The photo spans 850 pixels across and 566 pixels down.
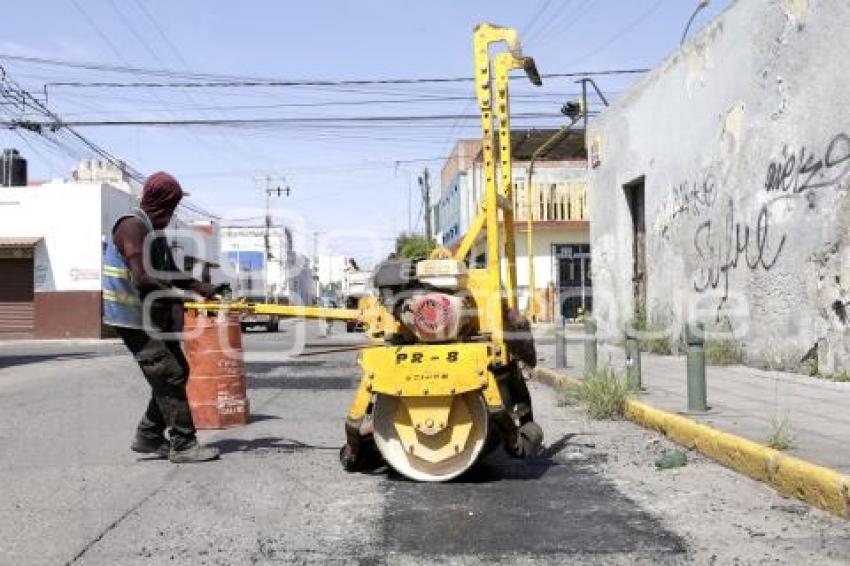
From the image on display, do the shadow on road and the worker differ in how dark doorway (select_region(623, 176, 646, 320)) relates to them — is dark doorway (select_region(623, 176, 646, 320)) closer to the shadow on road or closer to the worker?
the shadow on road

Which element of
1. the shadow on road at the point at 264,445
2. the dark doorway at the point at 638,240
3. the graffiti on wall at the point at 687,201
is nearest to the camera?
the shadow on road at the point at 264,445

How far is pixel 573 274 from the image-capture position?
114ft

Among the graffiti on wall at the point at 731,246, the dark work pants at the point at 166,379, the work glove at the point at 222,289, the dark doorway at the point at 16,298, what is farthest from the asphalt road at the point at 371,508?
the dark doorway at the point at 16,298

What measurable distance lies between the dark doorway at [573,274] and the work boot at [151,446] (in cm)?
2837

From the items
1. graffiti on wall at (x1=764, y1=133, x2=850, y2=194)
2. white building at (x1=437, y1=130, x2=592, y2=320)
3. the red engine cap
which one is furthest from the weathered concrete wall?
white building at (x1=437, y1=130, x2=592, y2=320)

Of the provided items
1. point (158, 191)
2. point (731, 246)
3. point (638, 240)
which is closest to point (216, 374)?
point (158, 191)

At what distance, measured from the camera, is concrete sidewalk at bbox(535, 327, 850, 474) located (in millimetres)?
6438

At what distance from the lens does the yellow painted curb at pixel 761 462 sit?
202 inches

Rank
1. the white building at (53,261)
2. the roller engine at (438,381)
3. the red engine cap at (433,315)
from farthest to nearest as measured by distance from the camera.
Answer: the white building at (53,261) < the red engine cap at (433,315) < the roller engine at (438,381)

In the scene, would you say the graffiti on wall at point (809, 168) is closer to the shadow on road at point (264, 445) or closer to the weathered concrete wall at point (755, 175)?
the weathered concrete wall at point (755, 175)

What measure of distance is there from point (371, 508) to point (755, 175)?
855cm

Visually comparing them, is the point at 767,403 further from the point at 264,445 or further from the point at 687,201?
the point at 687,201

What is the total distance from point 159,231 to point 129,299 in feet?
1.91

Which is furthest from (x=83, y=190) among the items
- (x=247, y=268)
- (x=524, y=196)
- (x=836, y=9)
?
(x=836, y=9)
